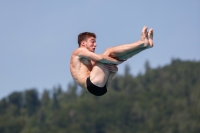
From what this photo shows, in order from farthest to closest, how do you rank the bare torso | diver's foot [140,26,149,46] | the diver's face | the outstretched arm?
the diver's face
the bare torso
the outstretched arm
diver's foot [140,26,149,46]

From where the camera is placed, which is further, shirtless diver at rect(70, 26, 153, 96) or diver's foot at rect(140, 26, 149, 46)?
shirtless diver at rect(70, 26, 153, 96)

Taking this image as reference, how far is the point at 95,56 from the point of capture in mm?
24094

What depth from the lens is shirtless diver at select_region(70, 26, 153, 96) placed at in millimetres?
24078

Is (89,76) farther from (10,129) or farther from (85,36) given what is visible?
(10,129)

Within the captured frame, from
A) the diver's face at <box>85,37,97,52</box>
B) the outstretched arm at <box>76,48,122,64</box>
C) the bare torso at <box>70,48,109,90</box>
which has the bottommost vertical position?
the bare torso at <box>70,48,109,90</box>

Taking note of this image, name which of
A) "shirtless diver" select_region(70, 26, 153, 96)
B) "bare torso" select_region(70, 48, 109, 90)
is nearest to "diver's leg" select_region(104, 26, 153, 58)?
"shirtless diver" select_region(70, 26, 153, 96)

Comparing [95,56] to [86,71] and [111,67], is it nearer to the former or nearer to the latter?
[111,67]

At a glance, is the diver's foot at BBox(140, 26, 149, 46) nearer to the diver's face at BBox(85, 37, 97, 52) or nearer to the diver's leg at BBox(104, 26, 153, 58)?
the diver's leg at BBox(104, 26, 153, 58)

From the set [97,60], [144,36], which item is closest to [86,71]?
[97,60]

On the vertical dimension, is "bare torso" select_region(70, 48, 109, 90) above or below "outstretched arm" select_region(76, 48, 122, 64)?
below

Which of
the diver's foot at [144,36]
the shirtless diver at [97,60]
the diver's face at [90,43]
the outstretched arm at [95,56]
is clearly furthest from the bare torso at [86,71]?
the diver's foot at [144,36]

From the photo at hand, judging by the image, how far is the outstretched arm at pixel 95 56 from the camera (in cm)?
2403

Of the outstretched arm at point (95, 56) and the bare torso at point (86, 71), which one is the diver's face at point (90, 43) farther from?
the bare torso at point (86, 71)

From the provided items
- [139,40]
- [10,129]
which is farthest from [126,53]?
[10,129]
